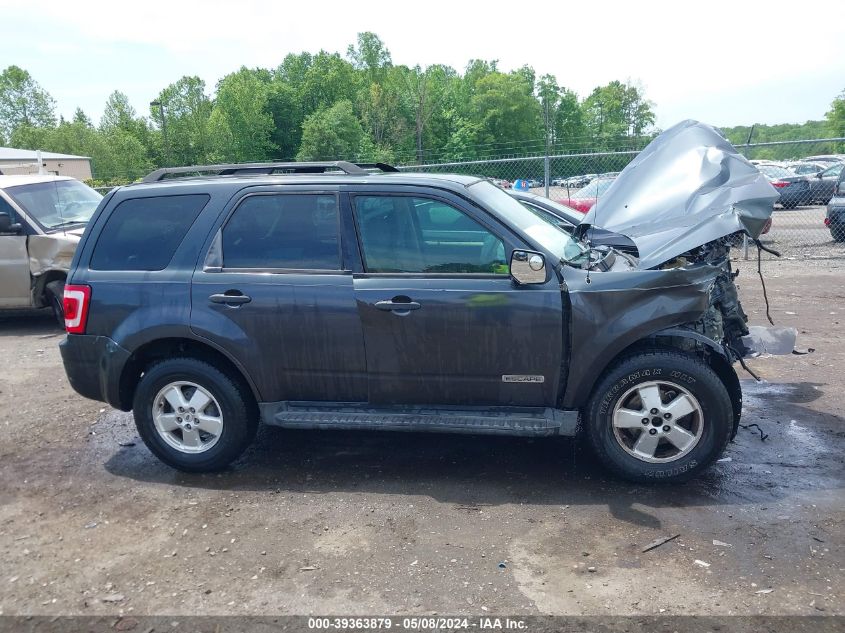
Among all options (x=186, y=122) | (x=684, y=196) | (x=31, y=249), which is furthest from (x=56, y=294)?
(x=186, y=122)

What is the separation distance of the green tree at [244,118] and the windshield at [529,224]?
235 feet

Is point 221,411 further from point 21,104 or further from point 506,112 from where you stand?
point 21,104

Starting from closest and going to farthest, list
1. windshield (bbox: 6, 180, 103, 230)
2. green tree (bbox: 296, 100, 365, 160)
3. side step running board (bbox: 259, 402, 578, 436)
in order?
1. side step running board (bbox: 259, 402, 578, 436)
2. windshield (bbox: 6, 180, 103, 230)
3. green tree (bbox: 296, 100, 365, 160)

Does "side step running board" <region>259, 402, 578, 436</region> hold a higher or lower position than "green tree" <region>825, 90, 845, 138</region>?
lower

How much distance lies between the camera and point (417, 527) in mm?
4051

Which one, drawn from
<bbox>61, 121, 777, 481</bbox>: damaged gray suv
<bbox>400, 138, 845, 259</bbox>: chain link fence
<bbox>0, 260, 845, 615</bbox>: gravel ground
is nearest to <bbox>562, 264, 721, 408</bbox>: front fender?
<bbox>61, 121, 777, 481</bbox>: damaged gray suv

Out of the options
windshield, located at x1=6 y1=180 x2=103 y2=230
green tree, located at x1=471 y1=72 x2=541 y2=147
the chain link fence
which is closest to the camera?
windshield, located at x1=6 y1=180 x2=103 y2=230

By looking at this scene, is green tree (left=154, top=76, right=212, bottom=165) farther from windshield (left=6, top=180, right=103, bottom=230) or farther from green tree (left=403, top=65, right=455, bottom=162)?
windshield (left=6, top=180, right=103, bottom=230)

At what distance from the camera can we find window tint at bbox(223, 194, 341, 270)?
181 inches

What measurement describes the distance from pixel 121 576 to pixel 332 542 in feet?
3.46

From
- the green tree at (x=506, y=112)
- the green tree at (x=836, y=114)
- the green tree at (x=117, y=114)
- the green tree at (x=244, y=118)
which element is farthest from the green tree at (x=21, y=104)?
the green tree at (x=836, y=114)

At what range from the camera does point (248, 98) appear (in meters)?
83.7

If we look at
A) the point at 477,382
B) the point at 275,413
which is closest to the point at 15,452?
the point at 275,413

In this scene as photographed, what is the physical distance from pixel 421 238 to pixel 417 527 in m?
1.72
